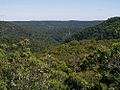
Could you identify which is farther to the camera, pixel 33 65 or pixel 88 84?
pixel 88 84

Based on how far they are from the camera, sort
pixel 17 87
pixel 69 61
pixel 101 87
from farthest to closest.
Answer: pixel 69 61 < pixel 101 87 < pixel 17 87

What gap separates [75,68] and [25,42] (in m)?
75.2

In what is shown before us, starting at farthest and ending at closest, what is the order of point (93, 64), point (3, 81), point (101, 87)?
point (93, 64) → point (101, 87) → point (3, 81)

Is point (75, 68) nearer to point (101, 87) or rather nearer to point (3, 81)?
point (101, 87)

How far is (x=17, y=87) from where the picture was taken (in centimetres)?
5834

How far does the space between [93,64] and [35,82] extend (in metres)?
35.2

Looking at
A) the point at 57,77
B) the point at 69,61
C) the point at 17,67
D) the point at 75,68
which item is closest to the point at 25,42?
the point at 69,61

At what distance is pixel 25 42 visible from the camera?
552ft

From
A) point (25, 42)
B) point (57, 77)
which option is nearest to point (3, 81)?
point (57, 77)

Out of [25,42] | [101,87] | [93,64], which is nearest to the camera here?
[101,87]

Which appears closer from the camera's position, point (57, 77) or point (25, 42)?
point (57, 77)

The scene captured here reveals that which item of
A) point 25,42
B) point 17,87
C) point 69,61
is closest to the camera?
point 17,87

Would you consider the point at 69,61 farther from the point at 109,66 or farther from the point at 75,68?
the point at 109,66

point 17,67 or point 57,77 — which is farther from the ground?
point 17,67
